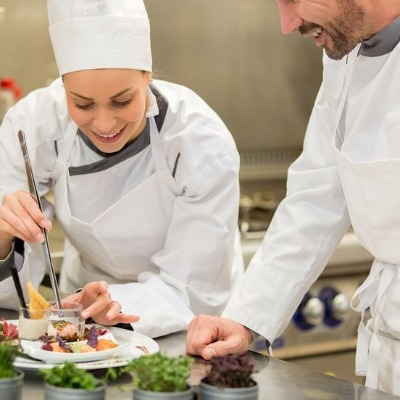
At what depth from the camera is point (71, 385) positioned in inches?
51.6

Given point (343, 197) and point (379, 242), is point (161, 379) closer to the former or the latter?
point (379, 242)

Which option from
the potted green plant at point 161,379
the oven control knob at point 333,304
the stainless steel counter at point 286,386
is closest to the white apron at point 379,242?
the stainless steel counter at point 286,386

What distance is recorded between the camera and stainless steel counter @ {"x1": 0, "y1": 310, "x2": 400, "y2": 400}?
1.56 metres

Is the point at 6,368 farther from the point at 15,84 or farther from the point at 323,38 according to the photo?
the point at 15,84

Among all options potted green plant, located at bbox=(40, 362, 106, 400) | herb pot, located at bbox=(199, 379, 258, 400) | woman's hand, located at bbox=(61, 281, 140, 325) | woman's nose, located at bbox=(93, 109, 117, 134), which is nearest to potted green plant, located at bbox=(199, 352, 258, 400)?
herb pot, located at bbox=(199, 379, 258, 400)

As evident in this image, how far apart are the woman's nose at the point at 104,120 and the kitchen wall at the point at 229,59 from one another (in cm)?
161

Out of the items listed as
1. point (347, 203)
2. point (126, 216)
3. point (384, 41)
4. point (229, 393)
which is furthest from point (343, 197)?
point (229, 393)

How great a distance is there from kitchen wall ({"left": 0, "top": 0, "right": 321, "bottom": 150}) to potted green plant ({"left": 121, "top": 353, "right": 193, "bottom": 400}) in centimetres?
Result: 254

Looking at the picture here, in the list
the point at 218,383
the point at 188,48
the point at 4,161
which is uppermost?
the point at 188,48

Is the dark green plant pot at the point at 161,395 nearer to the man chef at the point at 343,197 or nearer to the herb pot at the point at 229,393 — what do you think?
the herb pot at the point at 229,393

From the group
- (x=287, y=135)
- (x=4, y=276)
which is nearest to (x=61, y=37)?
(x=4, y=276)

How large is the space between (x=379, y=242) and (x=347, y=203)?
11 centimetres

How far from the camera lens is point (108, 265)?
2473mm

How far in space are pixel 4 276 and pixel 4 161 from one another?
1.15ft
